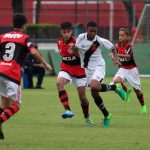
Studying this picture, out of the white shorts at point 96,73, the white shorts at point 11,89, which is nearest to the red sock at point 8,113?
the white shorts at point 11,89

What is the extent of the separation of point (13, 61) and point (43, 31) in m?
32.0

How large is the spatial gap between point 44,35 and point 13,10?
2614 mm

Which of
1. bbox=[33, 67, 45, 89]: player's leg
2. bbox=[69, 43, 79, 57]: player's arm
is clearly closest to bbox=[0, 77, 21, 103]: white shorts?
bbox=[69, 43, 79, 57]: player's arm

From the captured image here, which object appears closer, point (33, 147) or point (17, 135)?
point (33, 147)

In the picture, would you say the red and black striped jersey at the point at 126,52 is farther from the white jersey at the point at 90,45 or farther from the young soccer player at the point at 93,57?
the white jersey at the point at 90,45

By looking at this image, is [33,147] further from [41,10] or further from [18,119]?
[41,10]

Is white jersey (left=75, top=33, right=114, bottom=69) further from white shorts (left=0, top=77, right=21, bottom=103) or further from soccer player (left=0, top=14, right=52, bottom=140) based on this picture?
white shorts (left=0, top=77, right=21, bottom=103)

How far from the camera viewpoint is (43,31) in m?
45.1

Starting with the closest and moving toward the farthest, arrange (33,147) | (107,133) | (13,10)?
(33,147), (107,133), (13,10)

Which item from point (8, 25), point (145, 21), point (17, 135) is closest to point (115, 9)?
point (8, 25)

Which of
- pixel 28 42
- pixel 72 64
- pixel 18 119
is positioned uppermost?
pixel 28 42

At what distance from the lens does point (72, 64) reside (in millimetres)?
16453

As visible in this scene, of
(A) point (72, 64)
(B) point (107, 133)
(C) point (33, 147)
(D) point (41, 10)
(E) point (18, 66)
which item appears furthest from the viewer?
(D) point (41, 10)

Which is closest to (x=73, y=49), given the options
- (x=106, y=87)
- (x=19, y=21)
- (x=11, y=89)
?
(x=106, y=87)
